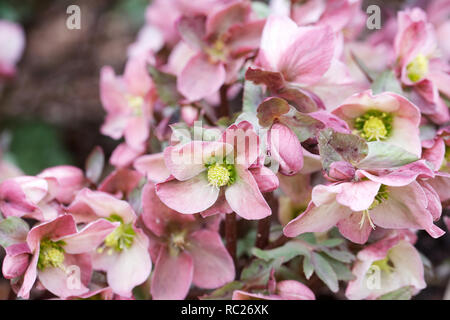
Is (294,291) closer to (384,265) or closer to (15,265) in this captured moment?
(384,265)

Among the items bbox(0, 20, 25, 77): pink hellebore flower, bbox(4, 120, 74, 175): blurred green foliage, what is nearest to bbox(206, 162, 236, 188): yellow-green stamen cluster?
bbox(0, 20, 25, 77): pink hellebore flower

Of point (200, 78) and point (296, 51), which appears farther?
point (200, 78)

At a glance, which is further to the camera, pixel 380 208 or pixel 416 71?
pixel 416 71

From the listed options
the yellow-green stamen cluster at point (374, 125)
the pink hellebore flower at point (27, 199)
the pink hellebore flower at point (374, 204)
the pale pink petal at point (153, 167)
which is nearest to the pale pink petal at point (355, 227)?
the pink hellebore flower at point (374, 204)

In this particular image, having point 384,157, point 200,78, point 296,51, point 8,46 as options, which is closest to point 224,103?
point 200,78
